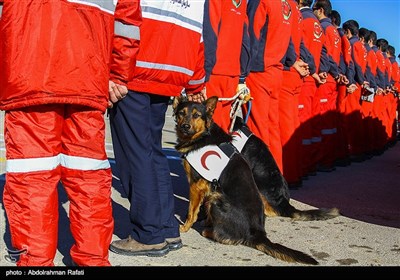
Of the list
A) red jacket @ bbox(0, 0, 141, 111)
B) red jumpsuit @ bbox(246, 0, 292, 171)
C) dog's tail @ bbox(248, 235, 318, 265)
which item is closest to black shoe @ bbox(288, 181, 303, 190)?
red jumpsuit @ bbox(246, 0, 292, 171)

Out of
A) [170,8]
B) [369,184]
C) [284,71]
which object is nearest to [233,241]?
[170,8]

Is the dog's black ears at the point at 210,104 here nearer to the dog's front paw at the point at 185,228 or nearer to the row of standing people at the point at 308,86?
the row of standing people at the point at 308,86

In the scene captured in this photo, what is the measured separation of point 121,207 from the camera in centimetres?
533

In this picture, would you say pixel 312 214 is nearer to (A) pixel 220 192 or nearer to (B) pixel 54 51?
(A) pixel 220 192


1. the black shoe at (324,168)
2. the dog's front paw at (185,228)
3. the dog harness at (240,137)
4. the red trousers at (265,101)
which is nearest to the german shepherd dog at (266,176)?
the dog harness at (240,137)

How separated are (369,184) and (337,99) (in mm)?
2369

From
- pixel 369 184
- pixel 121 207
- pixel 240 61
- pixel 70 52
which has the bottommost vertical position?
pixel 121 207

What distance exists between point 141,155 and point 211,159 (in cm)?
88

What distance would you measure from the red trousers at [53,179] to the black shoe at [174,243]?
3.18 feet

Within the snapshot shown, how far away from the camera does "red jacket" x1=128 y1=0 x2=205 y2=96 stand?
357 cm

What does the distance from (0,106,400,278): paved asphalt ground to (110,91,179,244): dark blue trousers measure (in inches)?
9.9

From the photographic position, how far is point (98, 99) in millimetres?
2973

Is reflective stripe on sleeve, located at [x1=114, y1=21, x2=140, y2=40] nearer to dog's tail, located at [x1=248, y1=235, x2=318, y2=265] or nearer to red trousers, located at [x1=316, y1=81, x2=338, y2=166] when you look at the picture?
dog's tail, located at [x1=248, y1=235, x2=318, y2=265]
